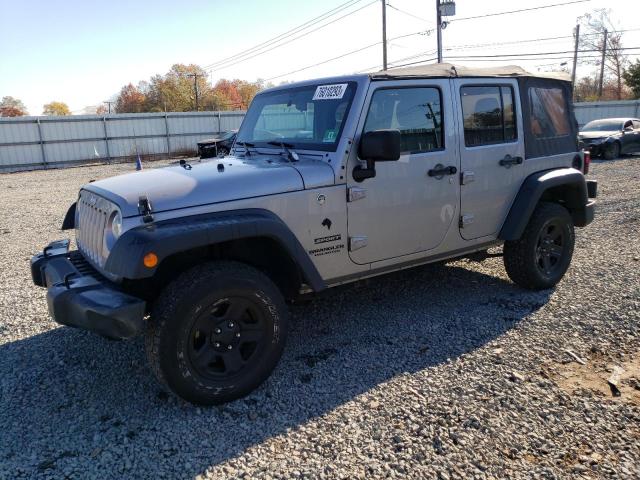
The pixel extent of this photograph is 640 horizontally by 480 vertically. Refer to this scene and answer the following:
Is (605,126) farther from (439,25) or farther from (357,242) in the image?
(357,242)

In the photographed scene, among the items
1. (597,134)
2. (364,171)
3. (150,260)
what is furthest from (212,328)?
(597,134)

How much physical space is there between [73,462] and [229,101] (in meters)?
72.4

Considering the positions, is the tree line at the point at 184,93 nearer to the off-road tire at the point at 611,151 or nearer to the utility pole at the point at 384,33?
the utility pole at the point at 384,33

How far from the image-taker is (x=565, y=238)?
16.9ft

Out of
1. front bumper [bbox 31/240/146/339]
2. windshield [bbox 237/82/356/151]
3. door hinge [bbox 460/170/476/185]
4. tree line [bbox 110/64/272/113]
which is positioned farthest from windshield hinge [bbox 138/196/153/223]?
tree line [bbox 110/64/272/113]

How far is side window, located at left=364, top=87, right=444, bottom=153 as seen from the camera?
3777 millimetres

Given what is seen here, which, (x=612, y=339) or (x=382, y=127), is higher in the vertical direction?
(x=382, y=127)

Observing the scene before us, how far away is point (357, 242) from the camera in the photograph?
374 centimetres

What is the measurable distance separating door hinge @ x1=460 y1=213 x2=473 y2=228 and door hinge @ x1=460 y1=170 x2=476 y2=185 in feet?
0.93

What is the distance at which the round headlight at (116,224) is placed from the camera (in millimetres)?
3031

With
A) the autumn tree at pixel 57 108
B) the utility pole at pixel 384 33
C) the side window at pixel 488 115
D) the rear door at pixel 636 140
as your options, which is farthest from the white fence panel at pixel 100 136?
the autumn tree at pixel 57 108

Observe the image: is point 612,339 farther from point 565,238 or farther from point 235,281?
point 235,281

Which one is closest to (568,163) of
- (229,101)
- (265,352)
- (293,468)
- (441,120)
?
(441,120)

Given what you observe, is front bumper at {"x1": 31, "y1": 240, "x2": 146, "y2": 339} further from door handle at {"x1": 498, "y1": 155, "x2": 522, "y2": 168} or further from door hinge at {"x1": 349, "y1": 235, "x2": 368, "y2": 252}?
door handle at {"x1": 498, "y1": 155, "x2": 522, "y2": 168}
